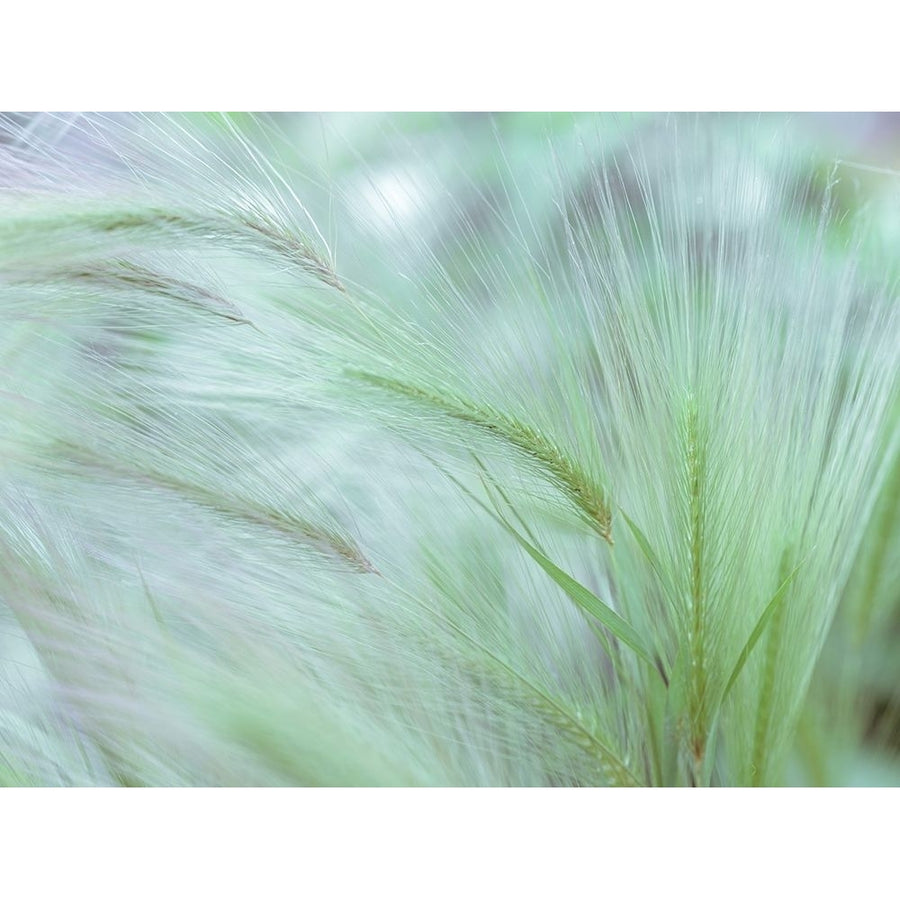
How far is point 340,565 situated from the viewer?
1025mm

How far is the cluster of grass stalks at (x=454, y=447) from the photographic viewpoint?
100 centimetres

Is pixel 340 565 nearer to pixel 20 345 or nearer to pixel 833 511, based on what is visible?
pixel 20 345

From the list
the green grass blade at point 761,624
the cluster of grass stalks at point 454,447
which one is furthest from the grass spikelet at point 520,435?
the green grass blade at point 761,624

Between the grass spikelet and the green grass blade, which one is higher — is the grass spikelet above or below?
above

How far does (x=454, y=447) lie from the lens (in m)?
1.01

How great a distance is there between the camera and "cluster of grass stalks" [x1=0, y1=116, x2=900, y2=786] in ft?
3.28

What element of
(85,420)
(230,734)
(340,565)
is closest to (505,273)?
(340,565)

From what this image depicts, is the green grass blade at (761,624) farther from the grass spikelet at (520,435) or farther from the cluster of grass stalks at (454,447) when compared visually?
the grass spikelet at (520,435)

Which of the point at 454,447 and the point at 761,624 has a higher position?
the point at 454,447

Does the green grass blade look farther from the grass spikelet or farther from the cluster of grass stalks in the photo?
the grass spikelet

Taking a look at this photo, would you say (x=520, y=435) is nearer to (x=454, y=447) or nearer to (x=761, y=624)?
(x=454, y=447)

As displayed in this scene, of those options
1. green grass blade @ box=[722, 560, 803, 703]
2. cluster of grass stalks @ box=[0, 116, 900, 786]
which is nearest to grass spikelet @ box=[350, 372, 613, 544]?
cluster of grass stalks @ box=[0, 116, 900, 786]

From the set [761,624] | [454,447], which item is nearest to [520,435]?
[454,447]
